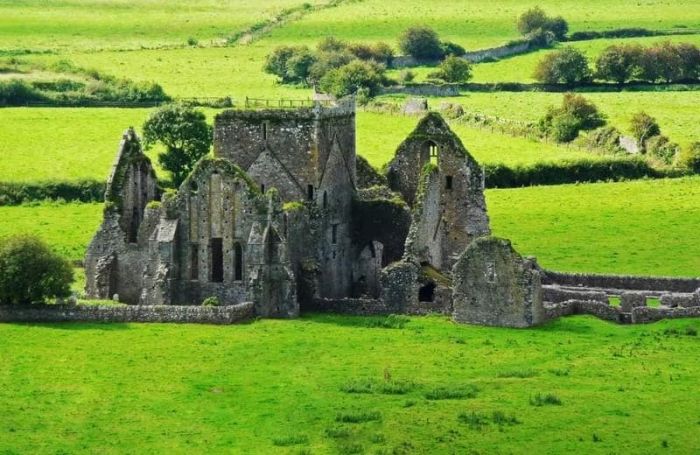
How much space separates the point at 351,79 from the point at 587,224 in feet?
168

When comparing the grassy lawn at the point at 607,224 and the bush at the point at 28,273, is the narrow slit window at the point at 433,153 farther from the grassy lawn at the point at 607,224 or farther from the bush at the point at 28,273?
the bush at the point at 28,273

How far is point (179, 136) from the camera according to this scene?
10156cm

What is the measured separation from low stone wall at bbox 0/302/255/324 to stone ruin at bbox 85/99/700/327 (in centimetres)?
227

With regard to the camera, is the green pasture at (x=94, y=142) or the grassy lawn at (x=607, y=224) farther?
the green pasture at (x=94, y=142)

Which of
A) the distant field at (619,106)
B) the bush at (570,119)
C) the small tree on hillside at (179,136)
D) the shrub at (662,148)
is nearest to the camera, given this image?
the small tree on hillside at (179,136)

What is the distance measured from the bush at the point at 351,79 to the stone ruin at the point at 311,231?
2513 inches

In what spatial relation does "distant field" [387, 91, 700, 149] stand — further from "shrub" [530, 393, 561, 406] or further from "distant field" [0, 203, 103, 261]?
"shrub" [530, 393, 561, 406]

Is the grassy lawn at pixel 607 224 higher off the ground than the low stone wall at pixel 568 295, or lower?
higher

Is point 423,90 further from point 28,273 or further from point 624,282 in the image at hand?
point 28,273

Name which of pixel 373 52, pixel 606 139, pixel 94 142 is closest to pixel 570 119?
pixel 606 139

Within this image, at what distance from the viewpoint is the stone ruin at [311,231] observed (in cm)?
7325

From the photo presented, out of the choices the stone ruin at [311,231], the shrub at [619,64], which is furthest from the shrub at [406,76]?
the stone ruin at [311,231]

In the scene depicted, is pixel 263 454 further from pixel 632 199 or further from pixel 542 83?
pixel 542 83

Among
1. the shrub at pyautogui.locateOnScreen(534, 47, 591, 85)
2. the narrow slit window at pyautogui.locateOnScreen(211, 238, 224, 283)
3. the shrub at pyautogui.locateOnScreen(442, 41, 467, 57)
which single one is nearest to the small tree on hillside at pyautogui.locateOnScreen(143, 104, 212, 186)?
the narrow slit window at pyautogui.locateOnScreen(211, 238, 224, 283)
